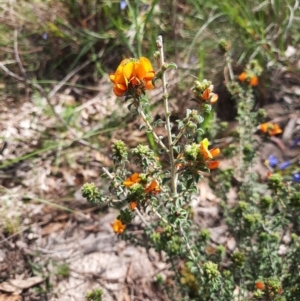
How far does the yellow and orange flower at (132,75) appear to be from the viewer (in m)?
1.23

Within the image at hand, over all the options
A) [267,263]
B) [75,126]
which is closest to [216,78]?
[75,126]

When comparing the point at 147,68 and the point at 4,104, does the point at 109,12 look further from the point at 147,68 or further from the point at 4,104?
the point at 147,68

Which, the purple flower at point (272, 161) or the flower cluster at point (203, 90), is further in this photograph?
the purple flower at point (272, 161)

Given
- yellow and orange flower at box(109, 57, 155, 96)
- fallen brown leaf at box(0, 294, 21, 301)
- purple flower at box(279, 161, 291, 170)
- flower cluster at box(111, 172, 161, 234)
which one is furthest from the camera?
purple flower at box(279, 161, 291, 170)

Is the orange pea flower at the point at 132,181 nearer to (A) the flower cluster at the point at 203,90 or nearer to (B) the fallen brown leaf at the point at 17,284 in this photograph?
(A) the flower cluster at the point at 203,90

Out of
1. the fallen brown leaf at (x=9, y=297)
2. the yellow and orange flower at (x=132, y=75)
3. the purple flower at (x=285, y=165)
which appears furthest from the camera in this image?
the purple flower at (x=285, y=165)

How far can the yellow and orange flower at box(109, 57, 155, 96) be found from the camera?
4.03ft

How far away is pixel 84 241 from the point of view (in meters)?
2.37

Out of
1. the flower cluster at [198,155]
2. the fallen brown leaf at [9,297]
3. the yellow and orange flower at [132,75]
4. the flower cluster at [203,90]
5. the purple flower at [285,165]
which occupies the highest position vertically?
the yellow and orange flower at [132,75]

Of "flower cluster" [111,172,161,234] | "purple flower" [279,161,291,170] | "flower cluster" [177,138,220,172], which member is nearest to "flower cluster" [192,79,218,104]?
"flower cluster" [177,138,220,172]

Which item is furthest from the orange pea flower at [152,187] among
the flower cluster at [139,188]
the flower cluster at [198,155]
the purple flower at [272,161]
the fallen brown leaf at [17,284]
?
the purple flower at [272,161]

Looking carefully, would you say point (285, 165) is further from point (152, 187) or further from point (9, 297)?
point (9, 297)

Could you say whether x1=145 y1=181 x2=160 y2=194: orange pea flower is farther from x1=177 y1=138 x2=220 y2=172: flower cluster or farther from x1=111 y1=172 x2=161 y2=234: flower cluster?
x1=177 y1=138 x2=220 y2=172: flower cluster

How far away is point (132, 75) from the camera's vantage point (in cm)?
124
